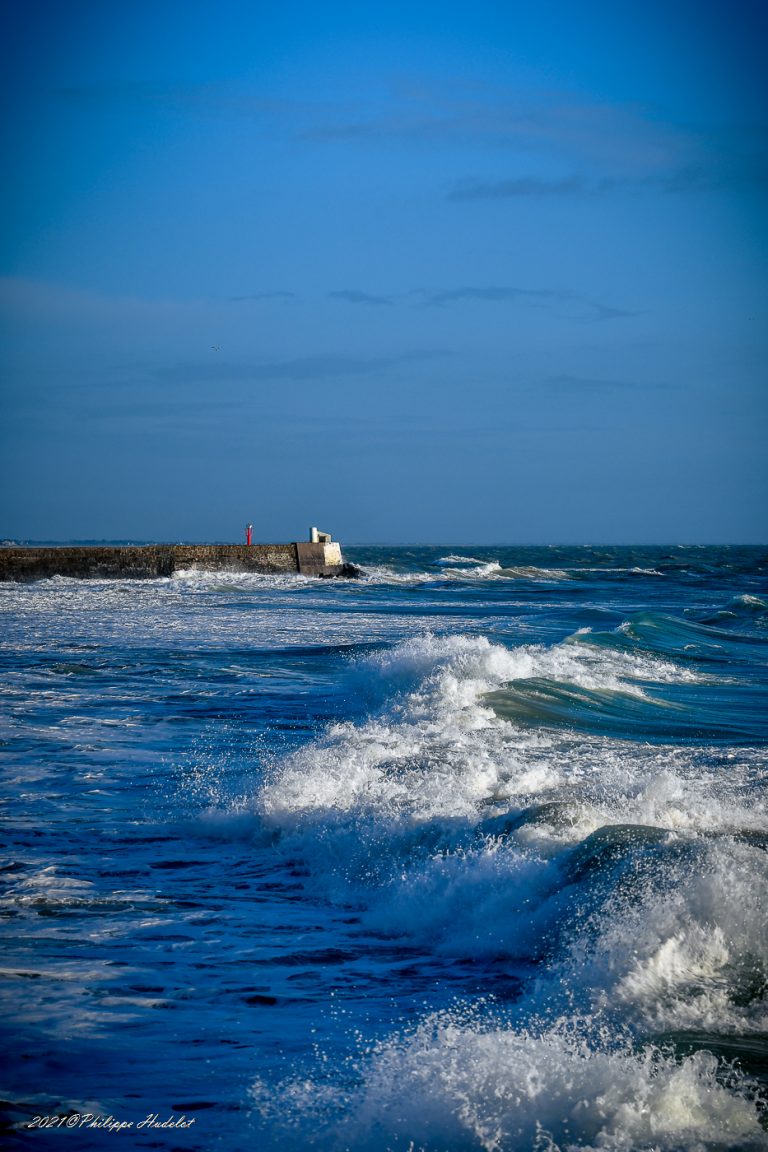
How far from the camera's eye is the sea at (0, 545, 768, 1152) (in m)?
2.88

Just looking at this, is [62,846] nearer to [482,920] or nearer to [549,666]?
[482,920]

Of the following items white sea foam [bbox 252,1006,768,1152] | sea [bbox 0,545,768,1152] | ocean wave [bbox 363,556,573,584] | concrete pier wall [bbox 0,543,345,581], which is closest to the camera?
white sea foam [bbox 252,1006,768,1152]

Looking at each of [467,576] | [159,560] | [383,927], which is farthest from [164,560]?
[383,927]

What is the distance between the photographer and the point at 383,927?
4512mm

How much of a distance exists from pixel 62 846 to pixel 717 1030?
3.47 metres

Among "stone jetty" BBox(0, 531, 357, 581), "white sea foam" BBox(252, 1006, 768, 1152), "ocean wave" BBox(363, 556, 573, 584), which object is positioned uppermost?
"stone jetty" BBox(0, 531, 357, 581)

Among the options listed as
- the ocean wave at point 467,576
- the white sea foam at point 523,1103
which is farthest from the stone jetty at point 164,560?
the white sea foam at point 523,1103

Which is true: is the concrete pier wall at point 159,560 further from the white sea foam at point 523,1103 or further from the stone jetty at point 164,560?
the white sea foam at point 523,1103

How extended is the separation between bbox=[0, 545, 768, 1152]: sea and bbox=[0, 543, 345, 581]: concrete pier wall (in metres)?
25.4

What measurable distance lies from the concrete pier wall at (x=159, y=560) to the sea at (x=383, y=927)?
83.4ft

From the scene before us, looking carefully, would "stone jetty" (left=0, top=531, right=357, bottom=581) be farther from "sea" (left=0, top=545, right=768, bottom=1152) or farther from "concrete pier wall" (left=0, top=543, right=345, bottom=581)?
"sea" (left=0, top=545, right=768, bottom=1152)

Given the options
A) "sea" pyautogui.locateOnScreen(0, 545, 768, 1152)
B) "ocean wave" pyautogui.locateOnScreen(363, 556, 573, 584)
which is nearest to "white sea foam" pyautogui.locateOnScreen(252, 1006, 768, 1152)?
"sea" pyautogui.locateOnScreen(0, 545, 768, 1152)

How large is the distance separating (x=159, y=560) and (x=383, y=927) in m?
32.8

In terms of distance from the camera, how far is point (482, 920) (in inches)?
173
